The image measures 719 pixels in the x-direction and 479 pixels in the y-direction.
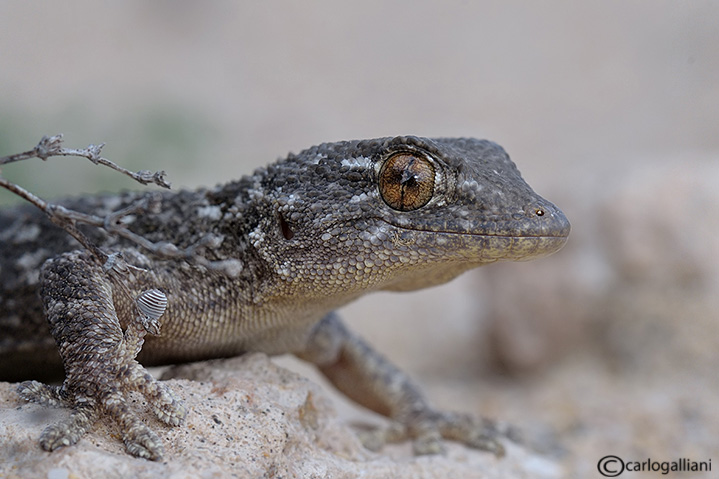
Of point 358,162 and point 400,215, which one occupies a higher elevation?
point 358,162

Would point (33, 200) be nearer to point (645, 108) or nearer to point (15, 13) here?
point (645, 108)

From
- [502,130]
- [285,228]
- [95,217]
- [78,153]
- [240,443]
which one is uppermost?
[502,130]

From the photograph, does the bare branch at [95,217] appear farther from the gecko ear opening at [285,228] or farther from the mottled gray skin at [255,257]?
the gecko ear opening at [285,228]

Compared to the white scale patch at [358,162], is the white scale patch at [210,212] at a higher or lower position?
lower

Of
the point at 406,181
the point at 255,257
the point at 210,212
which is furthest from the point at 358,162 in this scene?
the point at 210,212

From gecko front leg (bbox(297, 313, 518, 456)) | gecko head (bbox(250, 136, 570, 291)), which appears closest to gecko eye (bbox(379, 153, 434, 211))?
gecko head (bbox(250, 136, 570, 291))

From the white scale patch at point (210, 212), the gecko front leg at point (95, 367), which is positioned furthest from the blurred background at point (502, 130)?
the gecko front leg at point (95, 367)

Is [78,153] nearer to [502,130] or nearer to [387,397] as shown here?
[387,397]
